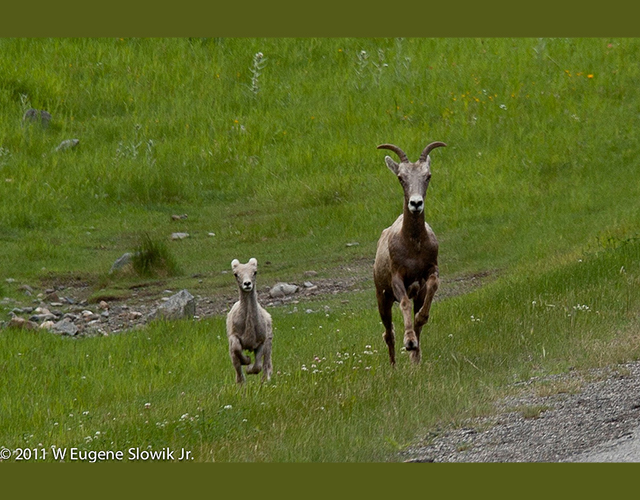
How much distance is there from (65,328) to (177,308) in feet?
6.62

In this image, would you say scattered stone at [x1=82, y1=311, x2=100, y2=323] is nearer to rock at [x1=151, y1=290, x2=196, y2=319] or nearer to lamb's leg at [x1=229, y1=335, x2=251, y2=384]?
rock at [x1=151, y1=290, x2=196, y2=319]

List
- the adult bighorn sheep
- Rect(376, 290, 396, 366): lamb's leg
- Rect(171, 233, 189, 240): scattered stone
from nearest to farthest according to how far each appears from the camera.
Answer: the adult bighorn sheep < Rect(376, 290, 396, 366): lamb's leg < Rect(171, 233, 189, 240): scattered stone

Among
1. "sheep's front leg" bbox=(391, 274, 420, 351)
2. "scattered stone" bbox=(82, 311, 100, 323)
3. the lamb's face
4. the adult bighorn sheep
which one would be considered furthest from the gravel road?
"scattered stone" bbox=(82, 311, 100, 323)

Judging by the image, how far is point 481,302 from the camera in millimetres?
17609

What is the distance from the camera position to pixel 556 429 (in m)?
10.6

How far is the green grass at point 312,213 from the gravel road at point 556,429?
0.38 meters

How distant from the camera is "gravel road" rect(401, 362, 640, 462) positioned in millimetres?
9859

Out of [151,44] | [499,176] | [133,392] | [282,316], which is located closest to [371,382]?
[133,392]

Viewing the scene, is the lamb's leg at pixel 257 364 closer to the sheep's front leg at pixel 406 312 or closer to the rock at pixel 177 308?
the sheep's front leg at pixel 406 312

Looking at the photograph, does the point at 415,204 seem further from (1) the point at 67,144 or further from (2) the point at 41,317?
(1) the point at 67,144

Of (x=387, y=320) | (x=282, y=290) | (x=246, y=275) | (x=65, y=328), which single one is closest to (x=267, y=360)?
(x=246, y=275)

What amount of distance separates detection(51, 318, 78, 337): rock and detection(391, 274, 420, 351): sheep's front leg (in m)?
7.70

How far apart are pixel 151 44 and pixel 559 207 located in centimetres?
1750

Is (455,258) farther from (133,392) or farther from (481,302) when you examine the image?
(133,392)
